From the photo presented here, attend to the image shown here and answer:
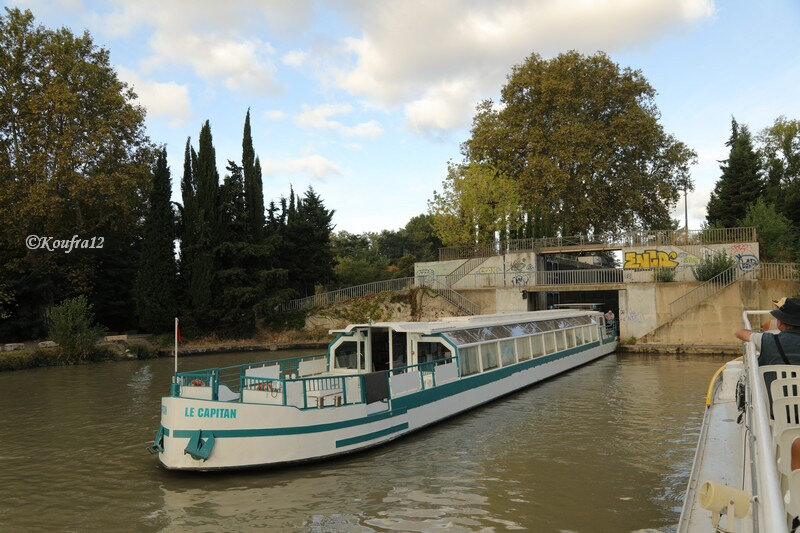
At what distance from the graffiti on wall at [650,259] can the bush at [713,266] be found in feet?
7.89

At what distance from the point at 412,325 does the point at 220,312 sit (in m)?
24.0

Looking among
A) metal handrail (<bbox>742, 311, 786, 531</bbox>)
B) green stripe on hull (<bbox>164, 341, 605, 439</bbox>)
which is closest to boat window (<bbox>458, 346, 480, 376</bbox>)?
green stripe on hull (<bbox>164, 341, 605, 439</bbox>)

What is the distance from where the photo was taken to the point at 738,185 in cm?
4950

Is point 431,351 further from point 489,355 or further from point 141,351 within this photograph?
point 141,351

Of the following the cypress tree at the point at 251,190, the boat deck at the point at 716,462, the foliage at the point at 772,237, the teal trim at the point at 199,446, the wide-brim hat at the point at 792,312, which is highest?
the cypress tree at the point at 251,190

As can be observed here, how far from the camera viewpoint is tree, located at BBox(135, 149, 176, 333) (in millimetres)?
35188

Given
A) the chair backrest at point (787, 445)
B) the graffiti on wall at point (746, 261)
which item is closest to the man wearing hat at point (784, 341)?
the chair backrest at point (787, 445)

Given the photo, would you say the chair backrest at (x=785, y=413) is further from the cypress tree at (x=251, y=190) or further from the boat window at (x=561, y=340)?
the cypress tree at (x=251, y=190)

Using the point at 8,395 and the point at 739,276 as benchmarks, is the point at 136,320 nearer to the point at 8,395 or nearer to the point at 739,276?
the point at 8,395

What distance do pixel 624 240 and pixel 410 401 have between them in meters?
26.7

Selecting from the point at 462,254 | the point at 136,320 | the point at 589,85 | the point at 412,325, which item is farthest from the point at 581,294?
the point at 136,320

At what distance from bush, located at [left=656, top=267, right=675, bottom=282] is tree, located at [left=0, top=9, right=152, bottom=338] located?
108ft

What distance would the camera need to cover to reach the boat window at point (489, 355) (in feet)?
56.9

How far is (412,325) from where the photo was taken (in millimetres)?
15617
